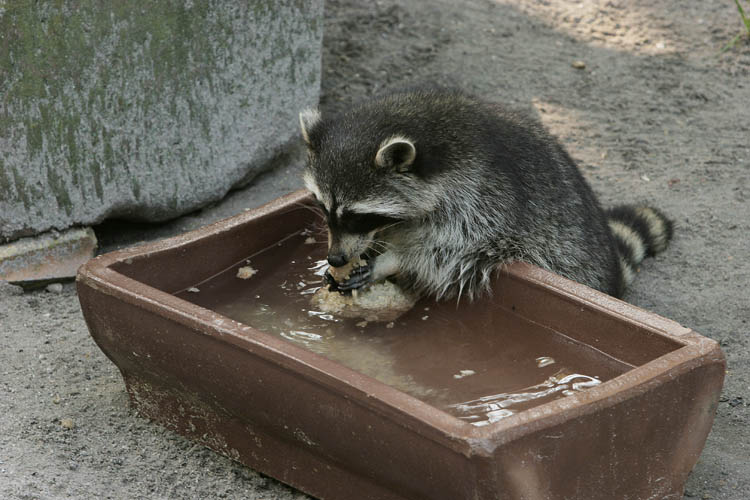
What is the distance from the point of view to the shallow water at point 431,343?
264cm

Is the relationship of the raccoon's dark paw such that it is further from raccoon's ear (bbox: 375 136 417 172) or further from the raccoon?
raccoon's ear (bbox: 375 136 417 172)

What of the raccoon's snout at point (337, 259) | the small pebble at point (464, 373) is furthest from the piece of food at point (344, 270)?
the small pebble at point (464, 373)

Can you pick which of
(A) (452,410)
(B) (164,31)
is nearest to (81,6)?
(B) (164,31)

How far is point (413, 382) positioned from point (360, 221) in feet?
1.86

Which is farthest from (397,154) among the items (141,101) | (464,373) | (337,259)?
(141,101)

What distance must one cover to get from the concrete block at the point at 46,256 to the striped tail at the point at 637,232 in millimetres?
2224

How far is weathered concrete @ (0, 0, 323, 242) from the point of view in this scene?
3535mm

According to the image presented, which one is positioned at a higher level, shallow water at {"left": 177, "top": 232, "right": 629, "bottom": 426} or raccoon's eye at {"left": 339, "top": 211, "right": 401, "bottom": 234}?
raccoon's eye at {"left": 339, "top": 211, "right": 401, "bottom": 234}

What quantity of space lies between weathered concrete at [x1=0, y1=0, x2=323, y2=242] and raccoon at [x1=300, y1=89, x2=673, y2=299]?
1010 mm

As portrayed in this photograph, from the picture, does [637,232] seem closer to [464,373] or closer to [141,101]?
[464,373]

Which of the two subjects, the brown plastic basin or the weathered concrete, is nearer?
the brown plastic basin

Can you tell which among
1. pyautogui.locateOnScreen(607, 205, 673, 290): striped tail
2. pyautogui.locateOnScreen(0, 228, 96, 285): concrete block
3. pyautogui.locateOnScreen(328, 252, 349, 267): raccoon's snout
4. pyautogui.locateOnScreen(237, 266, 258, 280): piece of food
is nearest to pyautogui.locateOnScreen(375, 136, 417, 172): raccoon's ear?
pyautogui.locateOnScreen(328, 252, 349, 267): raccoon's snout

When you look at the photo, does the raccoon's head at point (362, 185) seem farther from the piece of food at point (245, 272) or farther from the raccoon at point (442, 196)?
the piece of food at point (245, 272)

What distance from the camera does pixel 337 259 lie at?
2949 mm
